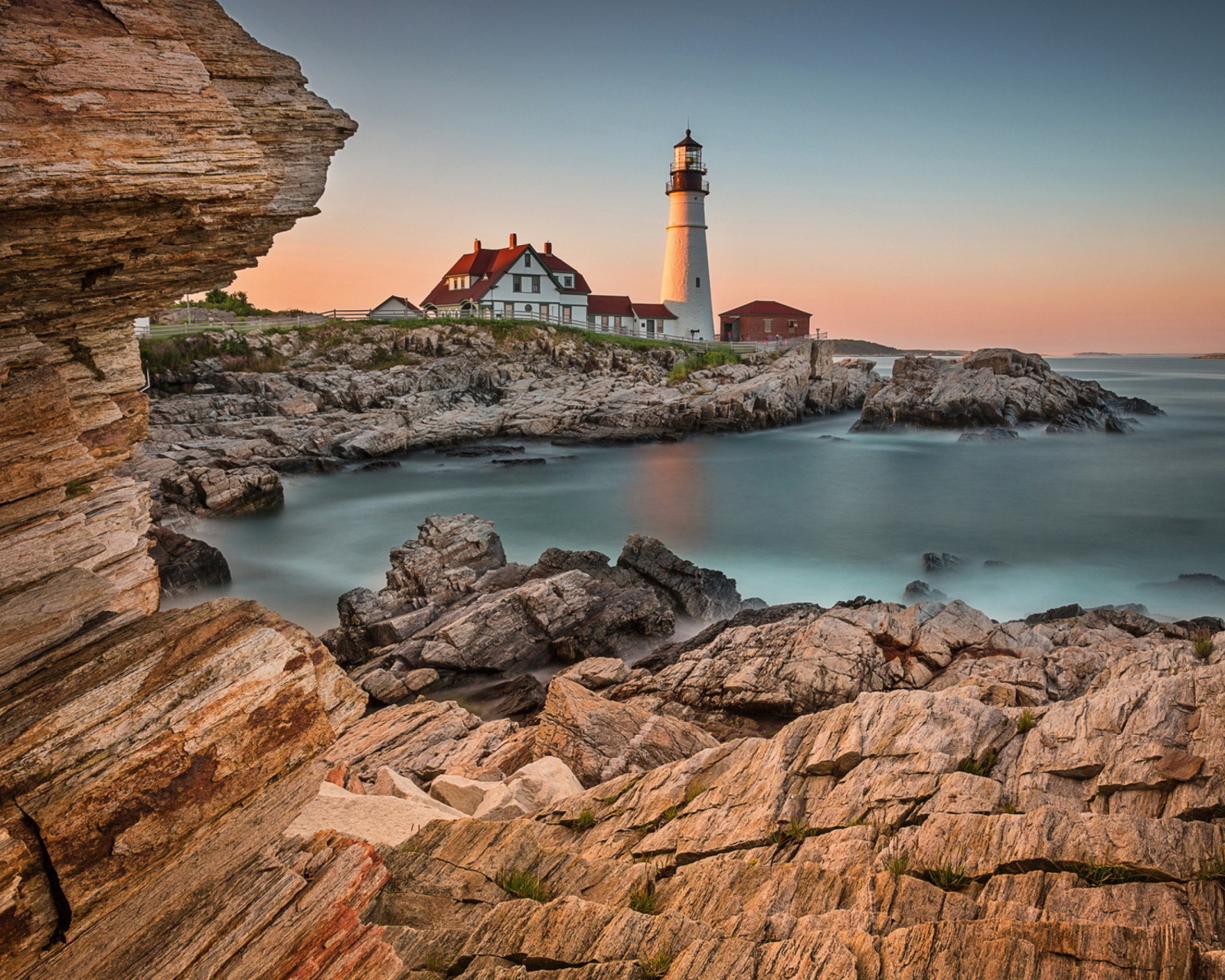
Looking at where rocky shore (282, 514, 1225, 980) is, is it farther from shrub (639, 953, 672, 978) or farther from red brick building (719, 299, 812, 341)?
red brick building (719, 299, 812, 341)

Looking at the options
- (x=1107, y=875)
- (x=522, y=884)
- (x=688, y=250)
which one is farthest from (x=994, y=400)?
(x=522, y=884)

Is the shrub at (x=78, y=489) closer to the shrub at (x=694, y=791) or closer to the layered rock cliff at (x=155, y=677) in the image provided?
the layered rock cliff at (x=155, y=677)

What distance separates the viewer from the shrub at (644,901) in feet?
15.8

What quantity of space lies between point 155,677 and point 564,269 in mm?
56704

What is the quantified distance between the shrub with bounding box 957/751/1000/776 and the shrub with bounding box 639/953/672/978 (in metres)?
2.90

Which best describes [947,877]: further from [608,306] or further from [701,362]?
[608,306]

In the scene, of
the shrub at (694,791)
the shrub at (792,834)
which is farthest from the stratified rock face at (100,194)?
the shrub at (792,834)

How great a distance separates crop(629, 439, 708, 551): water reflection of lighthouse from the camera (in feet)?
77.2

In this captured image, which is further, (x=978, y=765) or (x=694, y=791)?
(x=694, y=791)

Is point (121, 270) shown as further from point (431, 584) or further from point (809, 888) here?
point (431, 584)

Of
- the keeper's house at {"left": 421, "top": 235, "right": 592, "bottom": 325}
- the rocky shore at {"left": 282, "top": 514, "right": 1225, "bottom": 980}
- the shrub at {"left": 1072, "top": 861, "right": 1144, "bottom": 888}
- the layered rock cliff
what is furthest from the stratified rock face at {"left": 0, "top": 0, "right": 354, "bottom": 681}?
the keeper's house at {"left": 421, "top": 235, "right": 592, "bottom": 325}

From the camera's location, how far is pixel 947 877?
4.58 meters

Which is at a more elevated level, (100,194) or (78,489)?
(100,194)

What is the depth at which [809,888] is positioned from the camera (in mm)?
4648
